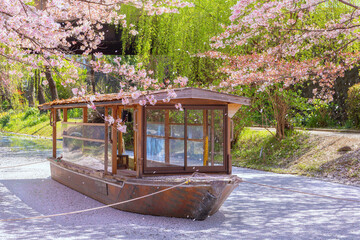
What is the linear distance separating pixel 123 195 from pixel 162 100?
6.06ft

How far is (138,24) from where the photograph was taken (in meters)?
19.5

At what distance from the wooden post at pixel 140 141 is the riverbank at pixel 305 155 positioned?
20.4ft

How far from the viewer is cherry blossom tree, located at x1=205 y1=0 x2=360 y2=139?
35.4 ft

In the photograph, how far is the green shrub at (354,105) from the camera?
53.4 feet

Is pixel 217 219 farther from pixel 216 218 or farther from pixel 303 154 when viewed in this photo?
pixel 303 154

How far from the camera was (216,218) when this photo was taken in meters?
8.04

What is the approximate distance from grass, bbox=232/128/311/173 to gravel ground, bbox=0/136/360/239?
3331 mm

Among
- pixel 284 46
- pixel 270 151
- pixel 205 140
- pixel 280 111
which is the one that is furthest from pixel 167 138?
pixel 280 111

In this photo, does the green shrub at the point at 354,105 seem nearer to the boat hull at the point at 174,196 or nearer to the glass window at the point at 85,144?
the boat hull at the point at 174,196

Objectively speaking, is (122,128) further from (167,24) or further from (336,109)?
(336,109)

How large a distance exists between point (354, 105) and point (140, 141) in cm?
1077

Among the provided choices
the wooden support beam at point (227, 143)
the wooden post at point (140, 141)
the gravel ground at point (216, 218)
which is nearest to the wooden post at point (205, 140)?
the wooden support beam at point (227, 143)

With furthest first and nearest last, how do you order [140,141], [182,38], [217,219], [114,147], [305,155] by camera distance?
[182,38] < [305,155] < [114,147] < [140,141] < [217,219]

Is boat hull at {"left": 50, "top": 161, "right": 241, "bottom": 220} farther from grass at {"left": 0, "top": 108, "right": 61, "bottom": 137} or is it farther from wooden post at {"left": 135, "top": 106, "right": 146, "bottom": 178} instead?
grass at {"left": 0, "top": 108, "right": 61, "bottom": 137}
